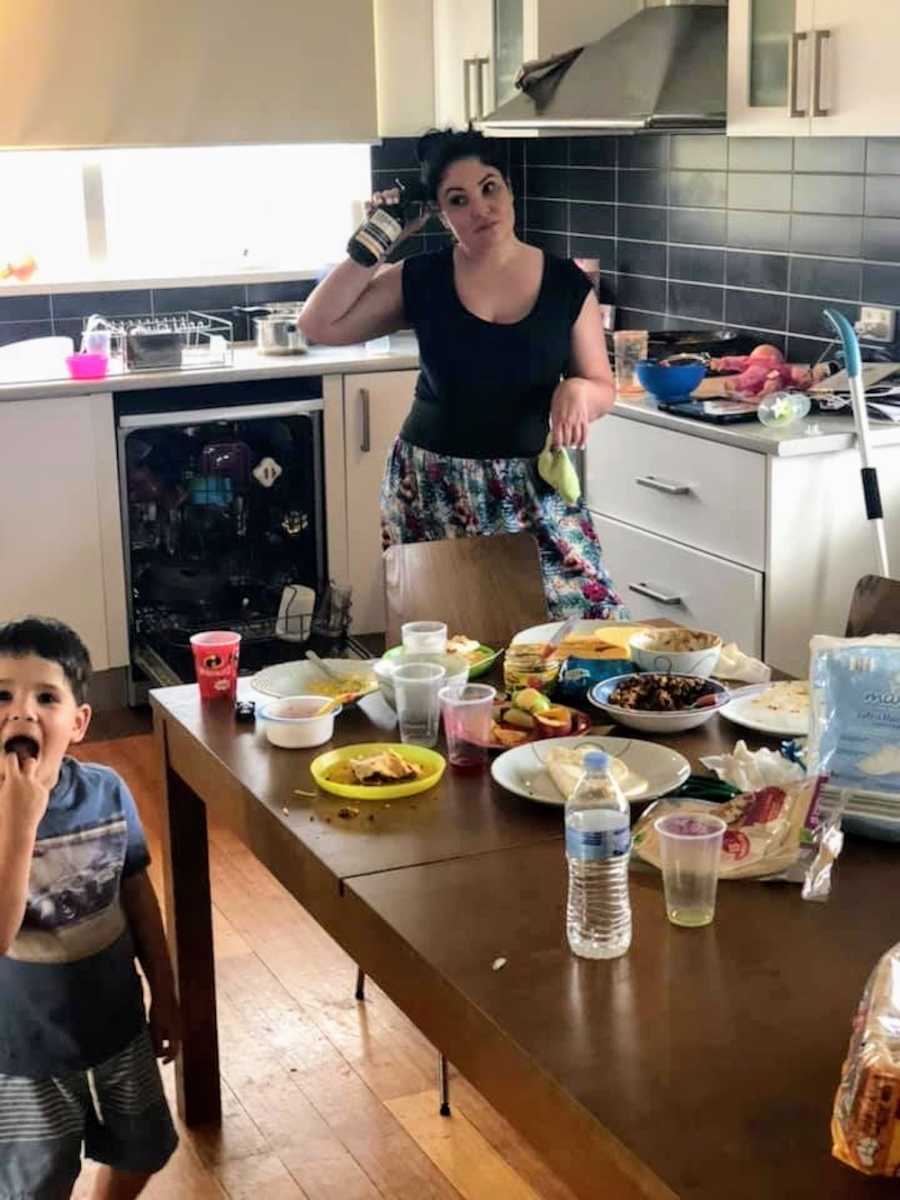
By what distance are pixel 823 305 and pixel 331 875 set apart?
9.22 ft

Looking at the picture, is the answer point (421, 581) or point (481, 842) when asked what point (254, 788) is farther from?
point (421, 581)

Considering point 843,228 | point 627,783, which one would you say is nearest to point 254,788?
point 627,783

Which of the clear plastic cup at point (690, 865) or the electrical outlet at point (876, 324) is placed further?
the electrical outlet at point (876, 324)

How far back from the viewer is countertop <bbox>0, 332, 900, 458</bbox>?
12.0 ft

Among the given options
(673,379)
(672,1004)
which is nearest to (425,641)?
(672,1004)

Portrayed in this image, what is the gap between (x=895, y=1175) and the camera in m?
1.25

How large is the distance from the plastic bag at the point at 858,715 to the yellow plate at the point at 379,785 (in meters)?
0.47

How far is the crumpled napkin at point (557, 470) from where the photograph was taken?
3.23 metres

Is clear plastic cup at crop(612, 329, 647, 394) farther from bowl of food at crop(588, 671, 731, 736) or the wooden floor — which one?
bowl of food at crop(588, 671, 731, 736)

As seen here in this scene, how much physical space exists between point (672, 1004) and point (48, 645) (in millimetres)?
959

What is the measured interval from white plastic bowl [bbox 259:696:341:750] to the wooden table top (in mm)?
435

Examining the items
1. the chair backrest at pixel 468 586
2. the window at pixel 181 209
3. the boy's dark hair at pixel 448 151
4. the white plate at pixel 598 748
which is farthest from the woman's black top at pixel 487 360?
the window at pixel 181 209

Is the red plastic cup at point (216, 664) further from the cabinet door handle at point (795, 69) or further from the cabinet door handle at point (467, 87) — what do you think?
the cabinet door handle at point (467, 87)

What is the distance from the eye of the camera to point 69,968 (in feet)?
6.75
